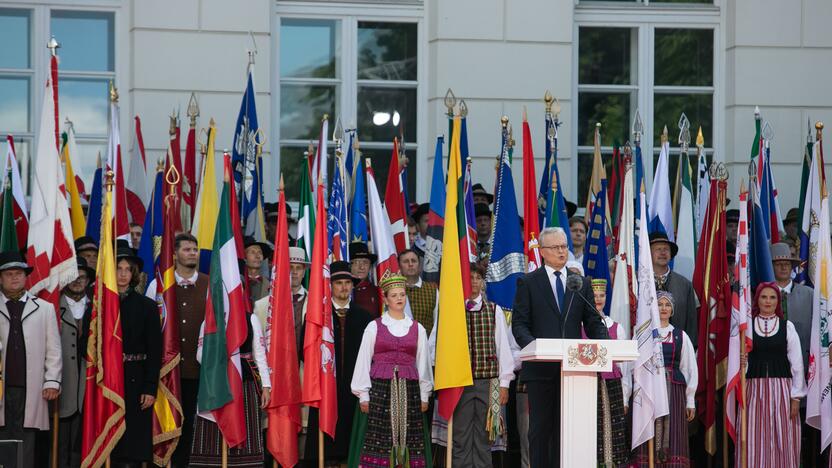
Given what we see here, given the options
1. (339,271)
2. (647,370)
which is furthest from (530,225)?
(339,271)

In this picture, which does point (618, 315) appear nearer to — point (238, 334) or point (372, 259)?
point (372, 259)

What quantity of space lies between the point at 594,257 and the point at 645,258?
0.49 m

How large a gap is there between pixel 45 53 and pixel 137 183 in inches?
69.2

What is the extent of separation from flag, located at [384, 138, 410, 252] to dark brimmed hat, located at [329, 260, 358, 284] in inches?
47.6

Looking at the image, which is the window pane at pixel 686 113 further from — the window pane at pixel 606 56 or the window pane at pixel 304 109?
the window pane at pixel 304 109

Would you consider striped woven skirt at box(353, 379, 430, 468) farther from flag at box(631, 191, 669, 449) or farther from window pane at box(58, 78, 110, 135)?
window pane at box(58, 78, 110, 135)

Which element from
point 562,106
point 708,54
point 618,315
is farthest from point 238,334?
point 708,54

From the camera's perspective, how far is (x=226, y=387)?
1044cm

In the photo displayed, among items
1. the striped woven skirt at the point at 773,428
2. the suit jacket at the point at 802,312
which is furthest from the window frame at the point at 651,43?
→ the striped woven skirt at the point at 773,428

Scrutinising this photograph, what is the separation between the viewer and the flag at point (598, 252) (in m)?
11.3

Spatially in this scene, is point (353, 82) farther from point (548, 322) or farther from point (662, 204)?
point (548, 322)

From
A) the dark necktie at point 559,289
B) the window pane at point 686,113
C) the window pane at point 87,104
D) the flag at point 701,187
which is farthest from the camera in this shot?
the window pane at point 686,113

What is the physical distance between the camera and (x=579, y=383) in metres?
7.84

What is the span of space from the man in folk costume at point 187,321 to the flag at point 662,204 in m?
3.82
